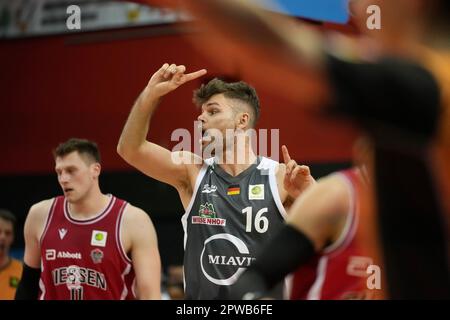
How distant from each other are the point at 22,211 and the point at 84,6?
2.55 m

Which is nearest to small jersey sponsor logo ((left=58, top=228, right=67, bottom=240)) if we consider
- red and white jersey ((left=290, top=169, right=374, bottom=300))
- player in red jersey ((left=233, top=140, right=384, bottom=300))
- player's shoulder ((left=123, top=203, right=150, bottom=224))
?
player's shoulder ((left=123, top=203, right=150, bottom=224))

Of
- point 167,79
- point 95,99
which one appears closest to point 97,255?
point 167,79

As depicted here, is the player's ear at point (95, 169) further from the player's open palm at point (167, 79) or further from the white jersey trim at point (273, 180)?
the player's open palm at point (167, 79)

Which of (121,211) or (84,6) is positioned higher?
(84,6)

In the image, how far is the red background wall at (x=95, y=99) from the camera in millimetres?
8016

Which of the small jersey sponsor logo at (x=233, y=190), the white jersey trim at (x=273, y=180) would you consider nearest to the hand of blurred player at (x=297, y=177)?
the white jersey trim at (x=273, y=180)

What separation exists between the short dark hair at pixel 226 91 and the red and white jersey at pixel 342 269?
2626 mm

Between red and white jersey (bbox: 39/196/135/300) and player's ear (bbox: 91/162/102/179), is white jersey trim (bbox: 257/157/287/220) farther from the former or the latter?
player's ear (bbox: 91/162/102/179)

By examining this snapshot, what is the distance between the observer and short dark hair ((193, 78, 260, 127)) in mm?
5008

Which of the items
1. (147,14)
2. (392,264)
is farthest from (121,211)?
(392,264)

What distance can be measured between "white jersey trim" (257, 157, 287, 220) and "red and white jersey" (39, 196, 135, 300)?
126 centimetres

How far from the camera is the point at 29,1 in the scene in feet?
29.8
